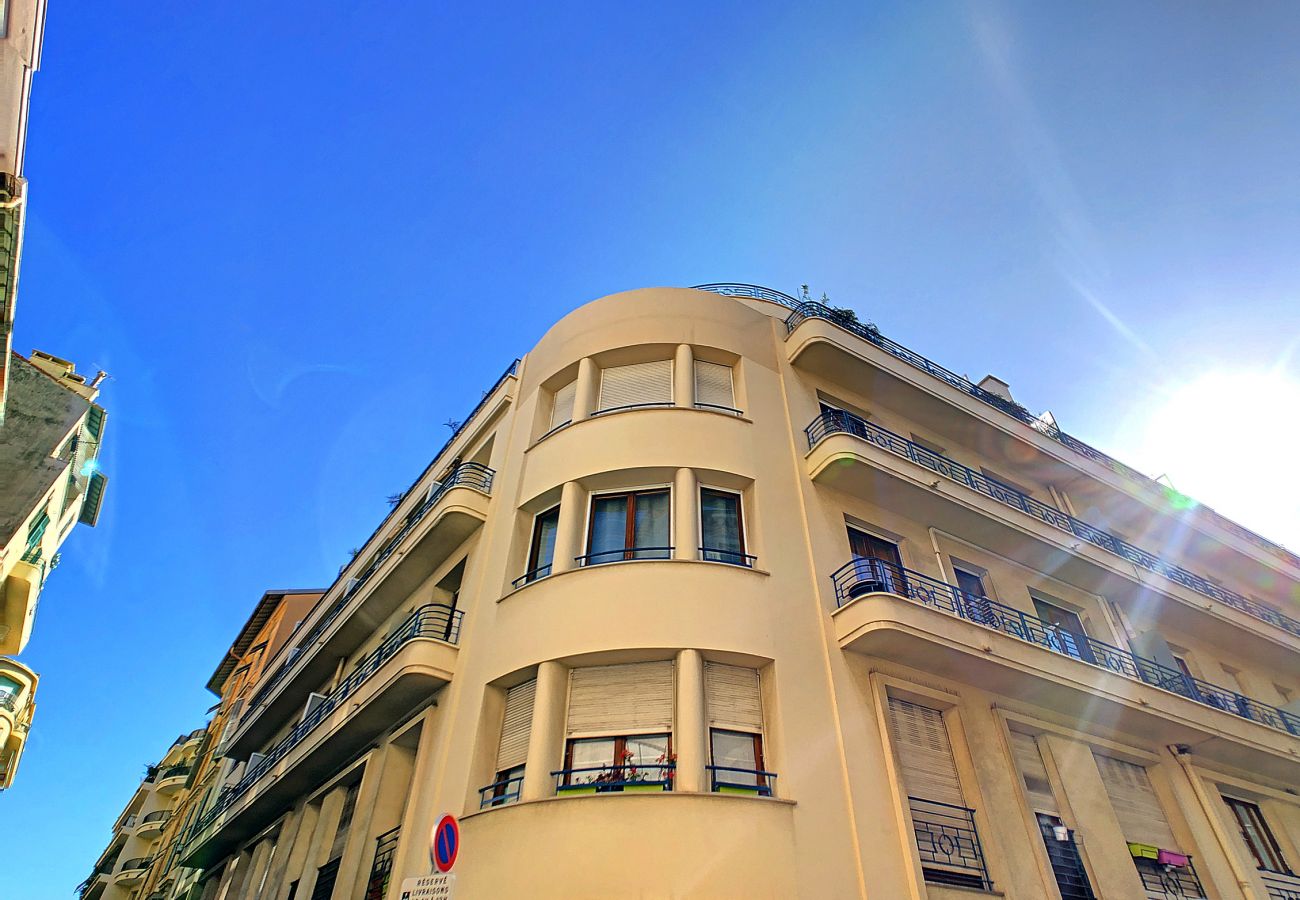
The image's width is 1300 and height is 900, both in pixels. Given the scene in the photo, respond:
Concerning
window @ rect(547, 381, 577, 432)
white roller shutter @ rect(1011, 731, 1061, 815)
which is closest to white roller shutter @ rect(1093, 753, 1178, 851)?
white roller shutter @ rect(1011, 731, 1061, 815)

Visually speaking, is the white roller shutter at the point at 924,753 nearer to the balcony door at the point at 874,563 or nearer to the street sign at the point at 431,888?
the balcony door at the point at 874,563

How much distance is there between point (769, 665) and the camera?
362 inches

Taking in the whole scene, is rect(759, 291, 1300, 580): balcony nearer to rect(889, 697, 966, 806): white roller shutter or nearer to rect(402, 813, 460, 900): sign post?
rect(889, 697, 966, 806): white roller shutter

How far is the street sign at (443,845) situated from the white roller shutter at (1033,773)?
8.24 metres

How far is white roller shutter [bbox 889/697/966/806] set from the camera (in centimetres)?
927

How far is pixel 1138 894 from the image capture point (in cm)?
959

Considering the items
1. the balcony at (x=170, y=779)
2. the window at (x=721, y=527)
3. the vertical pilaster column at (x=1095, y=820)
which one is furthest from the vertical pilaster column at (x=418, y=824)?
the balcony at (x=170, y=779)

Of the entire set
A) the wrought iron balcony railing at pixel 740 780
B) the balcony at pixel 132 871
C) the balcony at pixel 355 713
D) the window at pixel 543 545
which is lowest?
the wrought iron balcony railing at pixel 740 780

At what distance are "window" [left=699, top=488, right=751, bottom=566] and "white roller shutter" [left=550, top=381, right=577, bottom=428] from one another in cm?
344

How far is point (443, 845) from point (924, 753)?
6.81m

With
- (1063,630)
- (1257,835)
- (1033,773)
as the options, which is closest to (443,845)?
(1033,773)

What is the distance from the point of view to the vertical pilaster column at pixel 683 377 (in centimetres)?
1230

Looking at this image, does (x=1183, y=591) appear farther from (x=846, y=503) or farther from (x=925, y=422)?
(x=846, y=503)

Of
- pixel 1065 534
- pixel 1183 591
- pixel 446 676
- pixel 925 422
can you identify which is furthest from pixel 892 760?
pixel 1183 591
